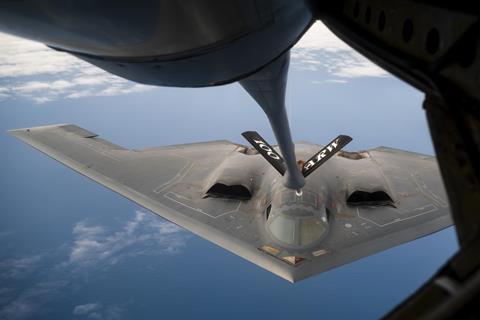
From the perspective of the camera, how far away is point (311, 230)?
47.8 feet

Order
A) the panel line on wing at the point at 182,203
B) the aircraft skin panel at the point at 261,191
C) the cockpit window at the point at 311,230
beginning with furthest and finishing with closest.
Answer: the panel line on wing at the point at 182,203, the cockpit window at the point at 311,230, the aircraft skin panel at the point at 261,191

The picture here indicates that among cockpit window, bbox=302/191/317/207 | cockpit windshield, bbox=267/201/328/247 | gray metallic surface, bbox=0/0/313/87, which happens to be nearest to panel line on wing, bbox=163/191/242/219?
cockpit windshield, bbox=267/201/328/247

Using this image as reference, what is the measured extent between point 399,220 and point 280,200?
506 centimetres

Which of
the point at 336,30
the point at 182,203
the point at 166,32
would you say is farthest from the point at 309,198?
the point at 166,32

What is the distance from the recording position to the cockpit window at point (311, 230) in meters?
14.4

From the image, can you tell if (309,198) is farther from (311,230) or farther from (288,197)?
(311,230)

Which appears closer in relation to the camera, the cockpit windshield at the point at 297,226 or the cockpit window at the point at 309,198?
the cockpit windshield at the point at 297,226

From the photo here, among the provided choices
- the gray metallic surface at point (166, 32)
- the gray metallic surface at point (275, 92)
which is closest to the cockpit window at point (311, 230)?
the gray metallic surface at point (275, 92)

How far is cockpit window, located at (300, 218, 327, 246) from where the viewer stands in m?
14.4

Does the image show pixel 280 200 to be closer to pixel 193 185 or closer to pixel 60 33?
pixel 193 185

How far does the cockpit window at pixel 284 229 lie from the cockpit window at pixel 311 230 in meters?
0.39

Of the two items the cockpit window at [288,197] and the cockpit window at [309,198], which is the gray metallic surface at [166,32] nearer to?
the cockpit window at [288,197]

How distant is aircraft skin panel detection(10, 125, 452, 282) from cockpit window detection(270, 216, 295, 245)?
29cm

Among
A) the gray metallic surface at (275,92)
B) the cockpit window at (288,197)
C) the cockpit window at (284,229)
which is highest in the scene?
the gray metallic surface at (275,92)
